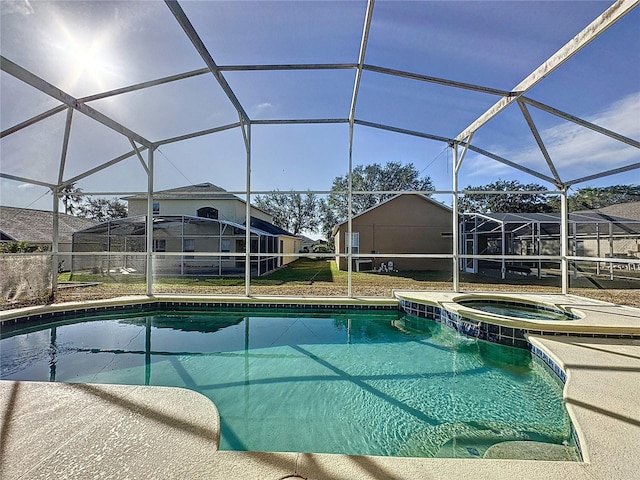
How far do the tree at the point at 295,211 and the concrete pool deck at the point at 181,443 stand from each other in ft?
34.6

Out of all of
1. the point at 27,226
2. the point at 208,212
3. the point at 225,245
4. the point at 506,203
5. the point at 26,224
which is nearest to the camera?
the point at 26,224

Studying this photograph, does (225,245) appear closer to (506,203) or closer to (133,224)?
(133,224)

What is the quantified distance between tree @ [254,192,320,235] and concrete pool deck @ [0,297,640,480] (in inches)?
416

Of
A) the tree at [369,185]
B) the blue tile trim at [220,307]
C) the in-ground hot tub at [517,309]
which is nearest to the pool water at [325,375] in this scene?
the blue tile trim at [220,307]

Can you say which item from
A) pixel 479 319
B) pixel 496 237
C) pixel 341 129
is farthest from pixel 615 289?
pixel 341 129

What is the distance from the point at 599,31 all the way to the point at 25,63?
22.1 ft

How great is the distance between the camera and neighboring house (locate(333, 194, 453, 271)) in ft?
42.0

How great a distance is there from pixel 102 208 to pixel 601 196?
21.3 m

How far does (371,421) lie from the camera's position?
2.75 m

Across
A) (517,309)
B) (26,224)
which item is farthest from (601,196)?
(26,224)

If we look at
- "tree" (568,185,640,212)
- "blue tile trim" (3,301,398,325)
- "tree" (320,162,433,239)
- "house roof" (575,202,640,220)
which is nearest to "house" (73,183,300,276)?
"tree" (320,162,433,239)

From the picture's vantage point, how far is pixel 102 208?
17719 millimetres

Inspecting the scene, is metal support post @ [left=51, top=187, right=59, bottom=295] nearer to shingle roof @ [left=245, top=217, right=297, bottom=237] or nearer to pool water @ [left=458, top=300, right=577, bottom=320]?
shingle roof @ [left=245, top=217, right=297, bottom=237]

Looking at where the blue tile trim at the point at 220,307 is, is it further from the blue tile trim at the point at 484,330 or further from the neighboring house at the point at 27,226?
the neighboring house at the point at 27,226
